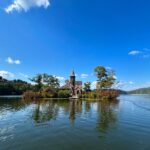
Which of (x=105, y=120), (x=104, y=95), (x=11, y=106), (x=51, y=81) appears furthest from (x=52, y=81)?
(x=105, y=120)

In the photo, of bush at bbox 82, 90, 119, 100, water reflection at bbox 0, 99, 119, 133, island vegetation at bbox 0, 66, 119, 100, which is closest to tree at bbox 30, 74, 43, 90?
island vegetation at bbox 0, 66, 119, 100

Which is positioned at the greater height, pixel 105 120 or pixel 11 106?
pixel 11 106

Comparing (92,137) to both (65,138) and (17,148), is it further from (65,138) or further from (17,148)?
(17,148)

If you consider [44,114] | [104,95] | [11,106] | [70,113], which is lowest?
[44,114]

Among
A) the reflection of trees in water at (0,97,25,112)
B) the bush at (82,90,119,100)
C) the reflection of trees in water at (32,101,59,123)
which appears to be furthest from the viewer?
the bush at (82,90,119,100)

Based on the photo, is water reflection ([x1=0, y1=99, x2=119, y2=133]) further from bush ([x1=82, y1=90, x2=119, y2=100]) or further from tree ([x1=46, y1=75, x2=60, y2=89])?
tree ([x1=46, y1=75, x2=60, y2=89])

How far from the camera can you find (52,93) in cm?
8381

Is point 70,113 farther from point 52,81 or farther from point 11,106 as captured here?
point 52,81

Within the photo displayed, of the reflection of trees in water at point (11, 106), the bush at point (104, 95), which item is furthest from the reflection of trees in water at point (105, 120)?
the bush at point (104, 95)

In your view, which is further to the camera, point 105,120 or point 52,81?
point 52,81

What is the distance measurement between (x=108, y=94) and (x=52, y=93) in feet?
80.3

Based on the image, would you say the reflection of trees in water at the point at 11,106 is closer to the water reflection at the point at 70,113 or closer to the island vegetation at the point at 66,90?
the water reflection at the point at 70,113

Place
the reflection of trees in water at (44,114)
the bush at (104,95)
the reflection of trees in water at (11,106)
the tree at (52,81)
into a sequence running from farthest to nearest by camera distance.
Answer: the tree at (52,81) → the bush at (104,95) → the reflection of trees in water at (11,106) → the reflection of trees in water at (44,114)

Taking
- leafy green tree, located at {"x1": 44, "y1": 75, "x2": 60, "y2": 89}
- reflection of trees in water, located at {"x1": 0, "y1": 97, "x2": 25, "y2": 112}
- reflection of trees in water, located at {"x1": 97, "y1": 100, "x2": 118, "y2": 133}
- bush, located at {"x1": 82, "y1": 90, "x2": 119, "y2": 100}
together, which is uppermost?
leafy green tree, located at {"x1": 44, "y1": 75, "x2": 60, "y2": 89}
